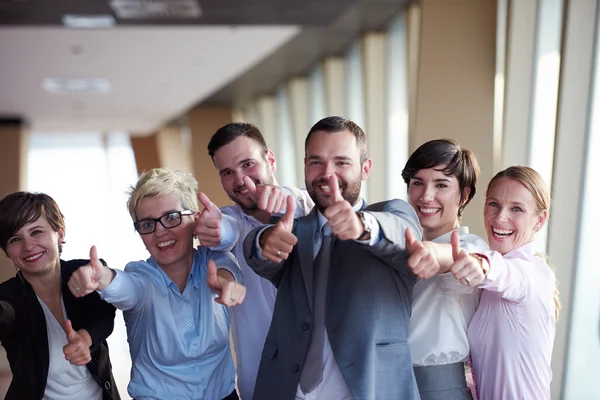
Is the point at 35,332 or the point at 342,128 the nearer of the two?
the point at 342,128

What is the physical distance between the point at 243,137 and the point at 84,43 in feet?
20.6

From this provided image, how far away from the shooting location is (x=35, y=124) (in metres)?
15.0

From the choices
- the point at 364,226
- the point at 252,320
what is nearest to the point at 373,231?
the point at 364,226

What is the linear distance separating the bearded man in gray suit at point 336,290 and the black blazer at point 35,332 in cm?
64

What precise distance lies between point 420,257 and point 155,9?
18.2 feet

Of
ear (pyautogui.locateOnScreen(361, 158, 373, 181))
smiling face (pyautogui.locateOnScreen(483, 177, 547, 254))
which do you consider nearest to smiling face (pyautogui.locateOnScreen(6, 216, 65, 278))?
ear (pyautogui.locateOnScreen(361, 158, 373, 181))

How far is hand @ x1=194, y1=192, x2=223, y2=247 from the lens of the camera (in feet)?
8.29

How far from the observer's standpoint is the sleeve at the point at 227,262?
2.54m

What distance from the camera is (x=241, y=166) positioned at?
2961 mm

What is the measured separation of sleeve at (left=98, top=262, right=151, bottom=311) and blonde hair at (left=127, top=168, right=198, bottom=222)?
0.21 m

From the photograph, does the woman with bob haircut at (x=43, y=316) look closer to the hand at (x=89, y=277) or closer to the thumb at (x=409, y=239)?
the hand at (x=89, y=277)

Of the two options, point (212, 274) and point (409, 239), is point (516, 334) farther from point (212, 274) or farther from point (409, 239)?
point (212, 274)

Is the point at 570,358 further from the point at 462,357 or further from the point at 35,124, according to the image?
the point at 35,124

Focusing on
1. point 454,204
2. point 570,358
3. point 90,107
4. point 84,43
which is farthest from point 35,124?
point 454,204
